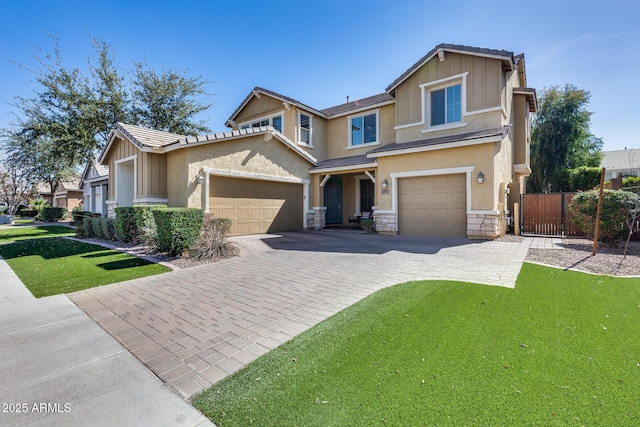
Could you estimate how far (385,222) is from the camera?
45.0 feet

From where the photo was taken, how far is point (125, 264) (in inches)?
301

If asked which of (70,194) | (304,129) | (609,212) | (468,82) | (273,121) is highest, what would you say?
(468,82)

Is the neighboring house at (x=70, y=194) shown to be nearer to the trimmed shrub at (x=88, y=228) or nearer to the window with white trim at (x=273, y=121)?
the trimmed shrub at (x=88, y=228)

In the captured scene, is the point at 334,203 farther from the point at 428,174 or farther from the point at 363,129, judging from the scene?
the point at 428,174

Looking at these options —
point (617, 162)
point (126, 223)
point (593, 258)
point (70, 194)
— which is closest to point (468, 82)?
point (593, 258)

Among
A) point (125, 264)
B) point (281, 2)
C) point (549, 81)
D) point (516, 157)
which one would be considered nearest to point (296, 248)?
point (125, 264)

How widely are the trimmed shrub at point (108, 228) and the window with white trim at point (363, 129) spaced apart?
12.7m

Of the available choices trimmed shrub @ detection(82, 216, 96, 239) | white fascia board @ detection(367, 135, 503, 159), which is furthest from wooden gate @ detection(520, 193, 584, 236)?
trimmed shrub @ detection(82, 216, 96, 239)

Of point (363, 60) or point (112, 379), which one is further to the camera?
point (363, 60)

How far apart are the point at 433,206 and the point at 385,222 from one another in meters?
2.19

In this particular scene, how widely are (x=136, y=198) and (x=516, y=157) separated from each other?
18.7m

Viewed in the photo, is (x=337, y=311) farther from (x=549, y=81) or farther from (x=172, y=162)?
(x=549, y=81)

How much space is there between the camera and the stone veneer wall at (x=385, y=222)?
13.5 m

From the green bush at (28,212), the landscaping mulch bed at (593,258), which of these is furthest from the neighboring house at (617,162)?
the green bush at (28,212)
